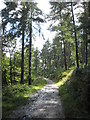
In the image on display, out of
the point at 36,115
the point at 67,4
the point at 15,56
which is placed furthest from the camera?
the point at 15,56

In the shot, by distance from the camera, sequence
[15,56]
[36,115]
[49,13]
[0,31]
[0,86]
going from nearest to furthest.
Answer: [36,115], [0,86], [0,31], [49,13], [15,56]

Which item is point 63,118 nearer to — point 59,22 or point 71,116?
point 71,116

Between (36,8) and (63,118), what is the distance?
1503 cm

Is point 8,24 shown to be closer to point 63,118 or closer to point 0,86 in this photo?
point 0,86

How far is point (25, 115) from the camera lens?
7.45 m

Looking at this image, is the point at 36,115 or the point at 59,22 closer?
the point at 36,115

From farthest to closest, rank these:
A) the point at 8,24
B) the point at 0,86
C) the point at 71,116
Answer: the point at 8,24 < the point at 0,86 < the point at 71,116

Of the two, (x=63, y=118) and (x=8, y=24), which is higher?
(x=8, y=24)

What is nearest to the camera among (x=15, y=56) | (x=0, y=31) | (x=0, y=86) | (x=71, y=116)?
(x=71, y=116)

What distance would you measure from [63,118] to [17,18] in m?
13.9

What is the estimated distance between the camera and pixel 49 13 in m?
23.0

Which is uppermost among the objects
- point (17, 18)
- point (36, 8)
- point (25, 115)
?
point (36, 8)

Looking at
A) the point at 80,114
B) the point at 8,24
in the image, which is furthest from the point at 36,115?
the point at 8,24

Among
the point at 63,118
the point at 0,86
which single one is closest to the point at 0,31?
the point at 0,86
